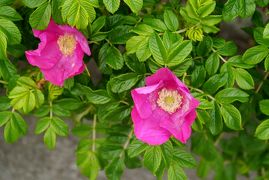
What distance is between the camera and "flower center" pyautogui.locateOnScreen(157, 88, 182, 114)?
4.29ft

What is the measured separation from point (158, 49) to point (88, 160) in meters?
0.63

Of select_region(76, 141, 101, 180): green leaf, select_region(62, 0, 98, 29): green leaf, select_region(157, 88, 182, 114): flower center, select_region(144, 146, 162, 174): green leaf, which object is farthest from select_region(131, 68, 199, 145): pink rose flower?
select_region(76, 141, 101, 180): green leaf

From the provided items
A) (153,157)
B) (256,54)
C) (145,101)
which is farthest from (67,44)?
(256,54)

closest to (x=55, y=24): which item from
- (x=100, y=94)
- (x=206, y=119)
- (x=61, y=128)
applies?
(x=100, y=94)

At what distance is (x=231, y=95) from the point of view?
1.37 metres

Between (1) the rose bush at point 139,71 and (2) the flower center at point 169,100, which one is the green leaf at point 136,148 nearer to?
(1) the rose bush at point 139,71

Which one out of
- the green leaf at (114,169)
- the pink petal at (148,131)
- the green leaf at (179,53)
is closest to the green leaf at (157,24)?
the green leaf at (179,53)

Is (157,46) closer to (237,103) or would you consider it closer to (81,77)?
(81,77)

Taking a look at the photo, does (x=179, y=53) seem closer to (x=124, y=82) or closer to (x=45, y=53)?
(x=124, y=82)

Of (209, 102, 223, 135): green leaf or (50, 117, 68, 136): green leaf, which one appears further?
(50, 117, 68, 136): green leaf

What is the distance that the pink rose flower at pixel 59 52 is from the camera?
1.35m

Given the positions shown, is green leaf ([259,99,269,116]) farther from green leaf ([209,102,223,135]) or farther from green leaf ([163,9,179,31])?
green leaf ([163,9,179,31])

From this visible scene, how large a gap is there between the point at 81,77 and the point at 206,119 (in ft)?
1.25

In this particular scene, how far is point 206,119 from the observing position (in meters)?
1.37
